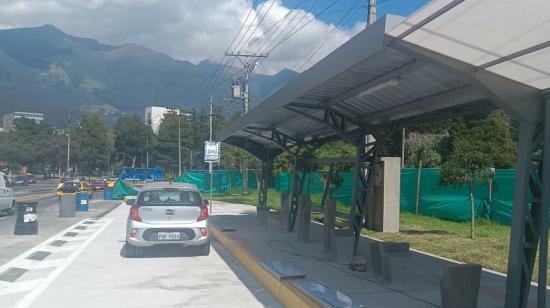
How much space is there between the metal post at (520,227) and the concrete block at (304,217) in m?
8.43

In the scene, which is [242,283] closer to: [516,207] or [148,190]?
[148,190]

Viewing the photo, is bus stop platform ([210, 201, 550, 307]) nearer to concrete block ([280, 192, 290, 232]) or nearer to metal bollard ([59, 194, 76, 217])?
concrete block ([280, 192, 290, 232])

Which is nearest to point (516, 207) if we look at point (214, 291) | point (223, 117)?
point (214, 291)

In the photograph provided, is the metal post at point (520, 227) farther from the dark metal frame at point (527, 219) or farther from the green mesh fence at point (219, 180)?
Answer: the green mesh fence at point (219, 180)

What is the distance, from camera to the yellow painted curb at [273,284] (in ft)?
24.3

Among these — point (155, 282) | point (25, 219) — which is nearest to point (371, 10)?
point (155, 282)

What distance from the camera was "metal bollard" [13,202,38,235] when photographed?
55.5 feet

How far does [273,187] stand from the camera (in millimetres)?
44906

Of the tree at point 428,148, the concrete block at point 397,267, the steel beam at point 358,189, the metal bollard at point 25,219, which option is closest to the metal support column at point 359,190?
the steel beam at point 358,189

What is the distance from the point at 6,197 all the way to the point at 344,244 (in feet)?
59.9

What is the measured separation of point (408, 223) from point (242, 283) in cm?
1155

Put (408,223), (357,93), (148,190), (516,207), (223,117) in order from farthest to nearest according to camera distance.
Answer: (223,117) < (408,223) < (148,190) < (357,93) < (516,207)

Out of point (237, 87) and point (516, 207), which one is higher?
point (237, 87)

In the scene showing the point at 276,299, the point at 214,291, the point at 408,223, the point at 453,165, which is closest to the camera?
the point at 276,299
